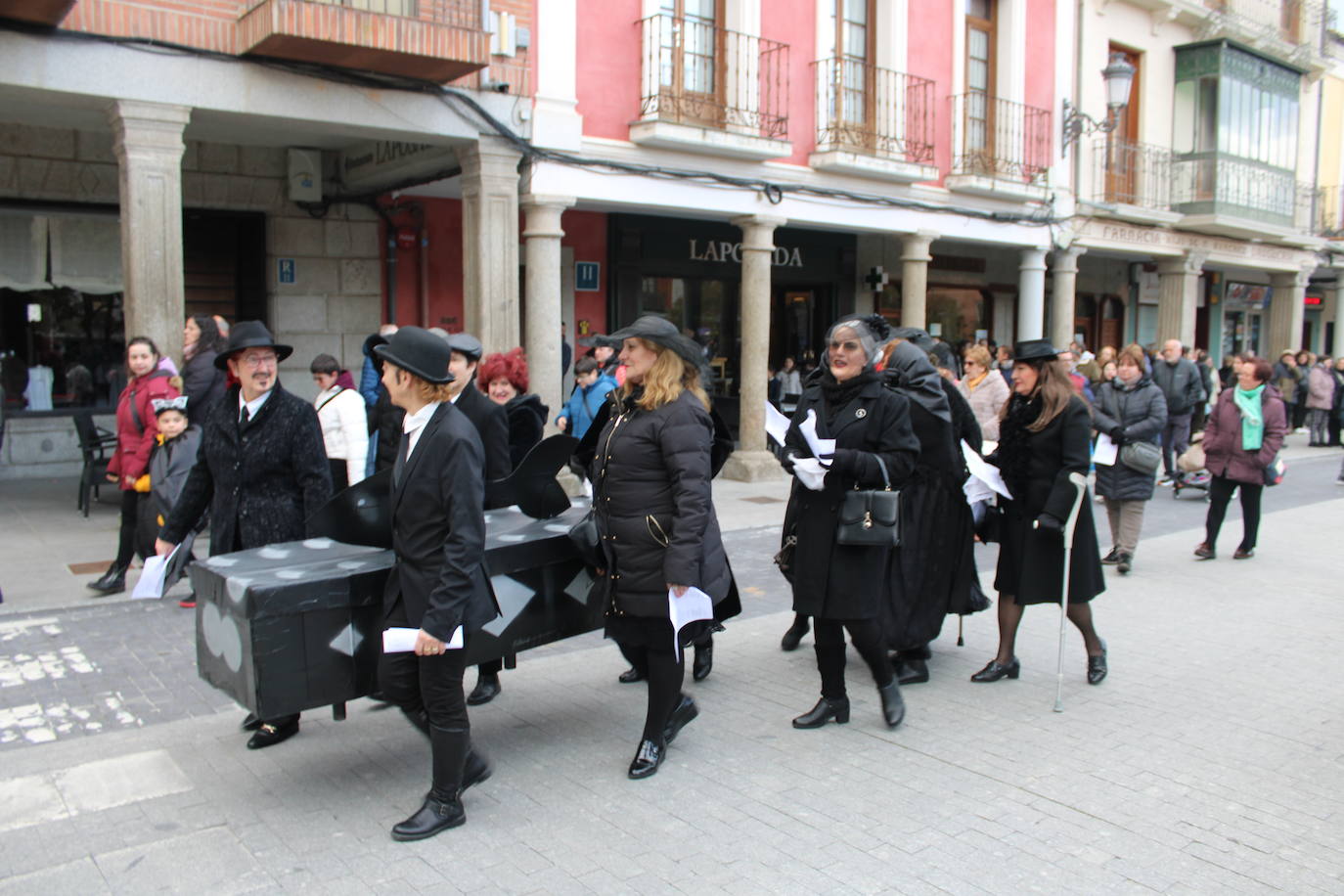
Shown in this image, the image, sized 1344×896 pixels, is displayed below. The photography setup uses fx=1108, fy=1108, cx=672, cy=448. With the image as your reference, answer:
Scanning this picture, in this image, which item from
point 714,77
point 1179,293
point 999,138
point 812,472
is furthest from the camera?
→ point 1179,293

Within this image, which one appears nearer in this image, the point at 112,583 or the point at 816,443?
the point at 816,443

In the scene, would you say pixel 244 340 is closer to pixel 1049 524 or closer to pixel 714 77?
pixel 1049 524

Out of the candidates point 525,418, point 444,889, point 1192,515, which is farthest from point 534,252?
point 444,889

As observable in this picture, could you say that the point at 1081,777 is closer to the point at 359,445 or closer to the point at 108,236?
the point at 359,445

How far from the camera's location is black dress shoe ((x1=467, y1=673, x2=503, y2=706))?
514 cm

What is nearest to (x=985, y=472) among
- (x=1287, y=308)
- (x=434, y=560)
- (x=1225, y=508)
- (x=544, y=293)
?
(x=434, y=560)

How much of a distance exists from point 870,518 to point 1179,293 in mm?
18190

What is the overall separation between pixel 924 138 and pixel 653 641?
12596 millimetres

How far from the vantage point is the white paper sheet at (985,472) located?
536 centimetres

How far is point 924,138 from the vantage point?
15273mm

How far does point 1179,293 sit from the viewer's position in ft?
66.7

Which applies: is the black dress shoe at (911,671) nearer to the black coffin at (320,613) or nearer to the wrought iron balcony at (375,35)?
the black coffin at (320,613)

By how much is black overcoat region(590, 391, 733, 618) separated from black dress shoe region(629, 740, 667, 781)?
0.55 m

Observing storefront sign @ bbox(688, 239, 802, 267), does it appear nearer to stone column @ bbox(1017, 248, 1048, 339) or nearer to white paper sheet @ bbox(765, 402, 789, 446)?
stone column @ bbox(1017, 248, 1048, 339)
